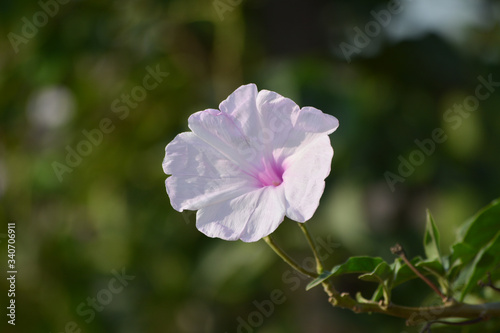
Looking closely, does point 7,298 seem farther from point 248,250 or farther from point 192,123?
point 192,123

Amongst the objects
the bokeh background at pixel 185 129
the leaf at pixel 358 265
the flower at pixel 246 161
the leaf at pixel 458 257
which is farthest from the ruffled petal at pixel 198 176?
the bokeh background at pixel 185 129

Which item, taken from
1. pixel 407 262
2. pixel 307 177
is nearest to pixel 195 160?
pixel 307 177

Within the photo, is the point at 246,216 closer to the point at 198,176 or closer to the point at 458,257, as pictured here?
the point at 198,176

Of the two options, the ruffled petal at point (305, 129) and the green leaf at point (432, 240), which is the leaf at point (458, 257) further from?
the ruffled petal at point (305, 129)

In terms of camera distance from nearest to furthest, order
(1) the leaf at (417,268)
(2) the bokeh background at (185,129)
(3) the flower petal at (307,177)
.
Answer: (3) the flower petal at (307,177), (1) the leaf at (417,268), (2) the bokeh background at (185,129)

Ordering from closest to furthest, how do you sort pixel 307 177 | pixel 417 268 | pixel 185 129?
pixel 307 177 → pixel 417 268 → pixel 185 129

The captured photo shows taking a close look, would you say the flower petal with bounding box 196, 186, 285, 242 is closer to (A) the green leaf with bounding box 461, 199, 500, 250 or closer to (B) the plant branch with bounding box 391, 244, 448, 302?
(B) the plant branch with bounding box 391, 244, 448, 302
